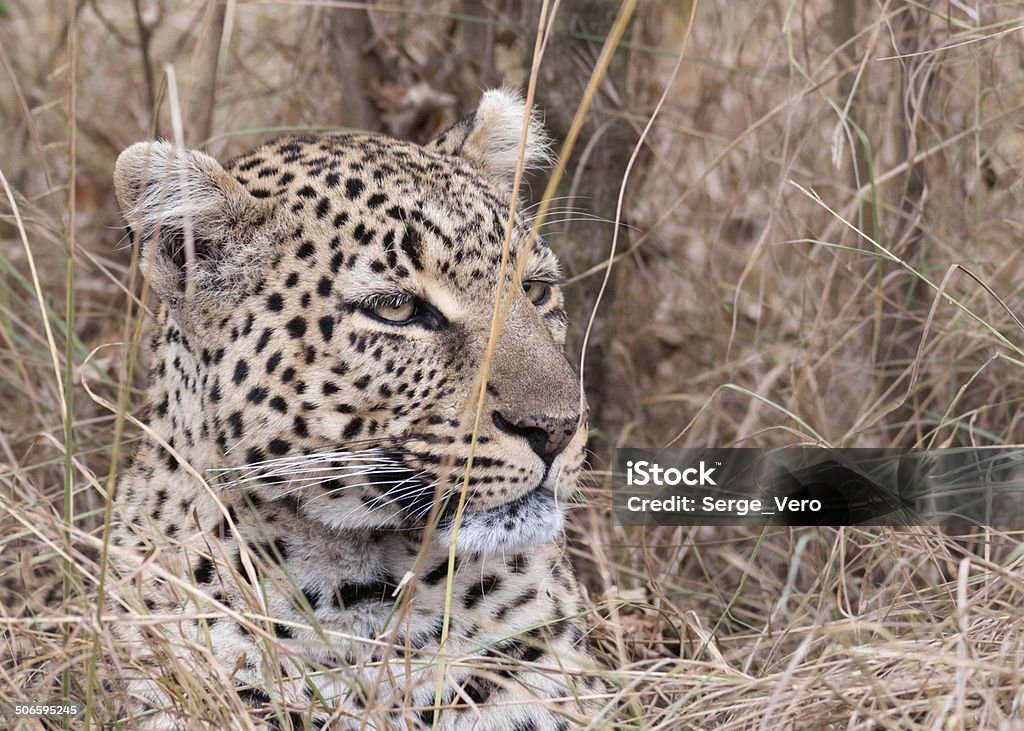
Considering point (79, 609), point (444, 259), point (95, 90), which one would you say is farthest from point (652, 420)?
point (95, 90)

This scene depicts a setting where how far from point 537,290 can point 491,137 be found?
65cm

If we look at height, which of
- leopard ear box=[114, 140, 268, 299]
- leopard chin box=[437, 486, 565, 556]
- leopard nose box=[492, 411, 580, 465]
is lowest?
leopard chin box=[437, 486, 565, 556]

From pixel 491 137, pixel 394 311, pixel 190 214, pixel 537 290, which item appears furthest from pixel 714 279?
pixel 190 214

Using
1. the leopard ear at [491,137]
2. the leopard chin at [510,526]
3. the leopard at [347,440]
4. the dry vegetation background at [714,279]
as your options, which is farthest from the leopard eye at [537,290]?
the leopard chin at [510,526]

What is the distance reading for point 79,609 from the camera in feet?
11.1

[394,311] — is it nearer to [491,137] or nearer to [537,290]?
[537,290]

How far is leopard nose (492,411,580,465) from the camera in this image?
3195 millimetres

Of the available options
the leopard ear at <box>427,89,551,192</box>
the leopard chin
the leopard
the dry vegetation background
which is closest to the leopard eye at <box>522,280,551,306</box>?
the leopard

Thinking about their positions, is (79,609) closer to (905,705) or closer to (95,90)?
(905,705)

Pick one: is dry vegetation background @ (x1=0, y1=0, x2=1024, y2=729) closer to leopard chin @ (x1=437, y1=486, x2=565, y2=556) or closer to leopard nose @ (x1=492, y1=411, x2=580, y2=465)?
leopard chin @ (x1=437, y1=486, x2=565, y2=556)

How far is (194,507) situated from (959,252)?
3.38 meters

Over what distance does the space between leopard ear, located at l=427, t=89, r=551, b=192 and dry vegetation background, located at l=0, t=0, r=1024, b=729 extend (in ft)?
2.22

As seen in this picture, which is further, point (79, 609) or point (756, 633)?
point (756, 633)

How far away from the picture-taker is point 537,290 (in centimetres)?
392
